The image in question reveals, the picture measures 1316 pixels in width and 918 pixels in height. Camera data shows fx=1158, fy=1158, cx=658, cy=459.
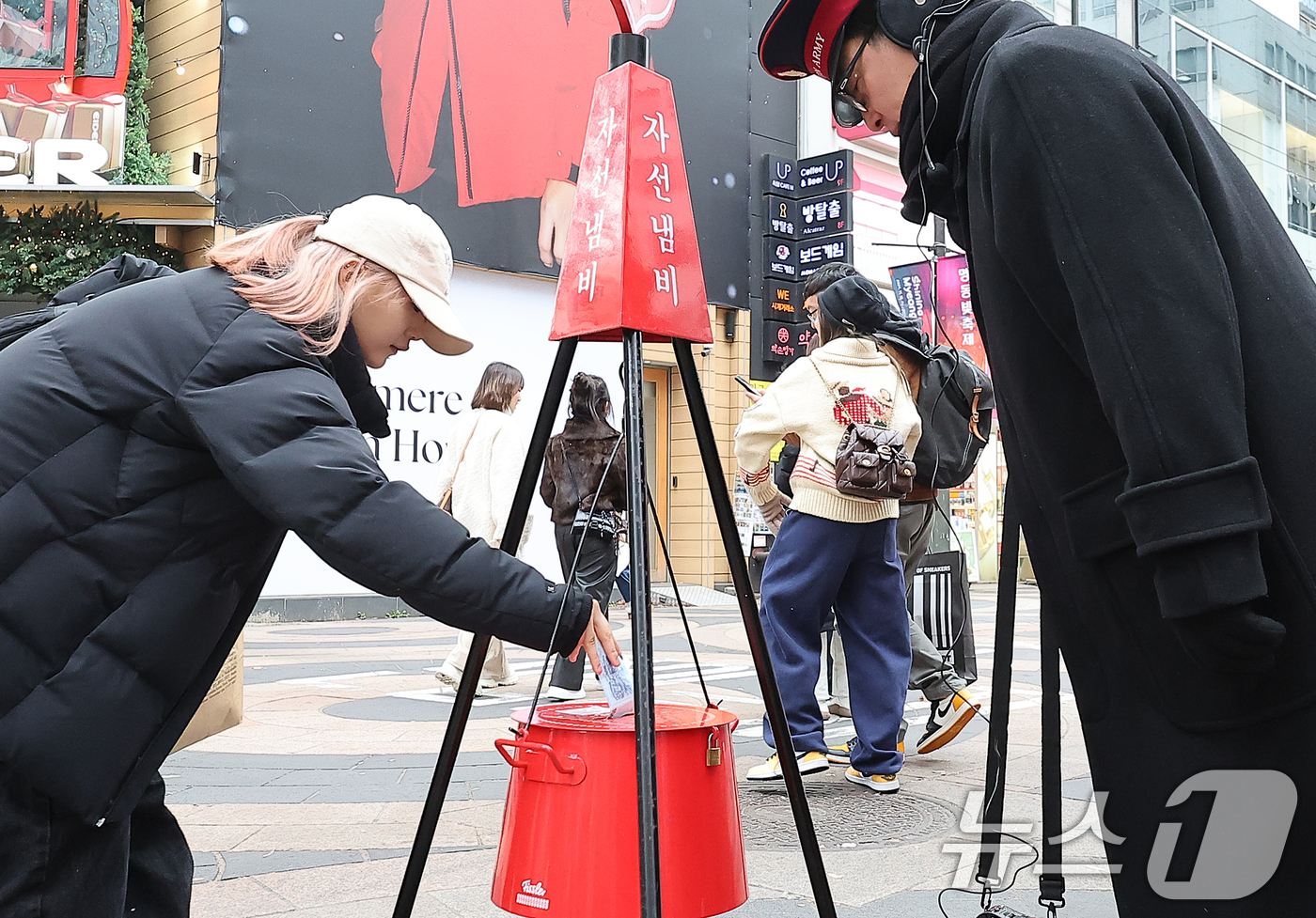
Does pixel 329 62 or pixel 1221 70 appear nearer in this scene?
pixel 329 62

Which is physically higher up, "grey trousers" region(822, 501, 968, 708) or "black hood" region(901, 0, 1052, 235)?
"black hood" region(901, 0, 1052, 235)

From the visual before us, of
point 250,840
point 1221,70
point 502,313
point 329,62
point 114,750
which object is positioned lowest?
point 250,840

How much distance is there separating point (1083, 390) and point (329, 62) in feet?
37.5

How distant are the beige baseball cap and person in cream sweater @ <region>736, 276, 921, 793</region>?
8.19ft

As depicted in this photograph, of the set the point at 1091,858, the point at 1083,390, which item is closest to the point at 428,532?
the point at 1083,390

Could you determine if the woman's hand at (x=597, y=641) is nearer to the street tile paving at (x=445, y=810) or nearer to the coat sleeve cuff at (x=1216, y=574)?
the street tile paving at (x=445, y=810)

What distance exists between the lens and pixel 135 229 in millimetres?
10992

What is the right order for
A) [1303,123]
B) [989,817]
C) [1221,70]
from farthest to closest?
[1303,123] < [1221,70] < [989,817]

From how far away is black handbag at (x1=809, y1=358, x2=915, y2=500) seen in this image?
423cm

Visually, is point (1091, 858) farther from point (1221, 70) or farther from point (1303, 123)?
point (1303, 123)

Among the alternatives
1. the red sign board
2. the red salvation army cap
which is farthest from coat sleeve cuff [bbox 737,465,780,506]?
the red salvation army cap

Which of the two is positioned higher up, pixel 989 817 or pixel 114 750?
pixel 114 750

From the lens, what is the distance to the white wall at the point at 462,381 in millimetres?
11398

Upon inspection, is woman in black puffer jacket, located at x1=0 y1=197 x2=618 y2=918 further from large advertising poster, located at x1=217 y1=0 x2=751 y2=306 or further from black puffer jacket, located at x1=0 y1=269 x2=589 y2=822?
large advertising poster, located at x1=217 y1=0 x2=751 y2=306
